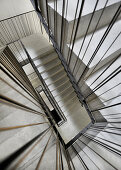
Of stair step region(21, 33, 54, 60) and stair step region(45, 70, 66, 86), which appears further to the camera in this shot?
stair step region(21, 33, 54, 60)

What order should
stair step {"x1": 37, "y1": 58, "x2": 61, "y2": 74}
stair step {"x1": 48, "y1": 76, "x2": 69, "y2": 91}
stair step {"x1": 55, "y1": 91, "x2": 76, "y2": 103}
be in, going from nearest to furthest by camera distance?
stair step {"x1": 37, "y1": 58, "x2": 61, "y2": 74}
stair step {"x1": 48, "y1": 76, "x2": 69, "y2": 91}
stair step {"x1": 55, "y1": 91, "x2": 76, "y2": 103}

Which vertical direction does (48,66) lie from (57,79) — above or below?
above

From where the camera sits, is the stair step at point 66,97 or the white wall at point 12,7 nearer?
the stair step at point 66,97

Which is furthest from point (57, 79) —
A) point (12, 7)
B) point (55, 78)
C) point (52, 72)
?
point (12, 7)

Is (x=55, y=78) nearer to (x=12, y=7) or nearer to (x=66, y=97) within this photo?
(x=66, y=97)

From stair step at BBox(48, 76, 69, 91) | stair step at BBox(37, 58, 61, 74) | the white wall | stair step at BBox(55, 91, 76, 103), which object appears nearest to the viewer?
stair step at BBox(37, 58, 61, 74)

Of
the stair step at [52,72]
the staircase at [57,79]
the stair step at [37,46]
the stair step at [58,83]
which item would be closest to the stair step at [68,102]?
the staircase at [57,79]

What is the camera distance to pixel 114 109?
1961 millimetres

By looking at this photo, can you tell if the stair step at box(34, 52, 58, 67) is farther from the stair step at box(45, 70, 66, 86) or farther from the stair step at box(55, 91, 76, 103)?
the stair step at box(55, 91, 76, 103)

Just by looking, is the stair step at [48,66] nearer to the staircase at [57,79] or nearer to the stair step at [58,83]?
the staircase at [57,79]

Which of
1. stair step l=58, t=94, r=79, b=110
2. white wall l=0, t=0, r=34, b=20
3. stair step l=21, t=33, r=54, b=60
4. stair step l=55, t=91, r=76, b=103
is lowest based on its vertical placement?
stair step l=58, t=94, r=79, b=110

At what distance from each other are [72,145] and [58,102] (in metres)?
1.37

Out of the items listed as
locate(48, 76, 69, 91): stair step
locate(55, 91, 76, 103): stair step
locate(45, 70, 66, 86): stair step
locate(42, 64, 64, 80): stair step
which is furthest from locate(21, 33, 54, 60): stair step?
locate(55, 91, 76, 103): stair step

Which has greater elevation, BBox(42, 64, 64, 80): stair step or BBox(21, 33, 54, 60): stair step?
BBox(21, 33, 54, 60): stair step
